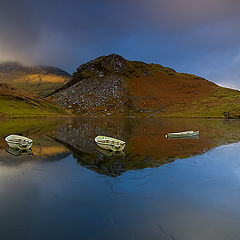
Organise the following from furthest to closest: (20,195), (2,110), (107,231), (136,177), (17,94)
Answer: (17,94)
(2,110)
(136,177)
(20,195)
(107,231)

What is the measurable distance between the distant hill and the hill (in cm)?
1800

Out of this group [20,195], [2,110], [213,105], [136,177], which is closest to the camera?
[20,195]

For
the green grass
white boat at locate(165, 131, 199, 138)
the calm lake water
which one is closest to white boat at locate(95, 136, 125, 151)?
the calm lake water

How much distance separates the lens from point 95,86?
7047 inches

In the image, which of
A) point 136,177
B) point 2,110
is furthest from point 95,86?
point 136,177

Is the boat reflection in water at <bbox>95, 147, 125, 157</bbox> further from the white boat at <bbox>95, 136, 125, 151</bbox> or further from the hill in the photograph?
the hill

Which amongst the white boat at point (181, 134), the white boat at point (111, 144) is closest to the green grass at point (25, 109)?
the white boat at point (111, 144)

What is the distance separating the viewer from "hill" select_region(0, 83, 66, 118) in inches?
4515

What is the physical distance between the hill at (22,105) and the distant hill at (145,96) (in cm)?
1800

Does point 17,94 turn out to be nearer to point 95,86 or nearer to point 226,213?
point 95,86

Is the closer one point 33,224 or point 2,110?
point 33,224

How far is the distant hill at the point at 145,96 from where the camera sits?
440ft

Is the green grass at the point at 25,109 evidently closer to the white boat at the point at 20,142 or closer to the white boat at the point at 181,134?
the white boat at the point at 20,142

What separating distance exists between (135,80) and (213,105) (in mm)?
81326
